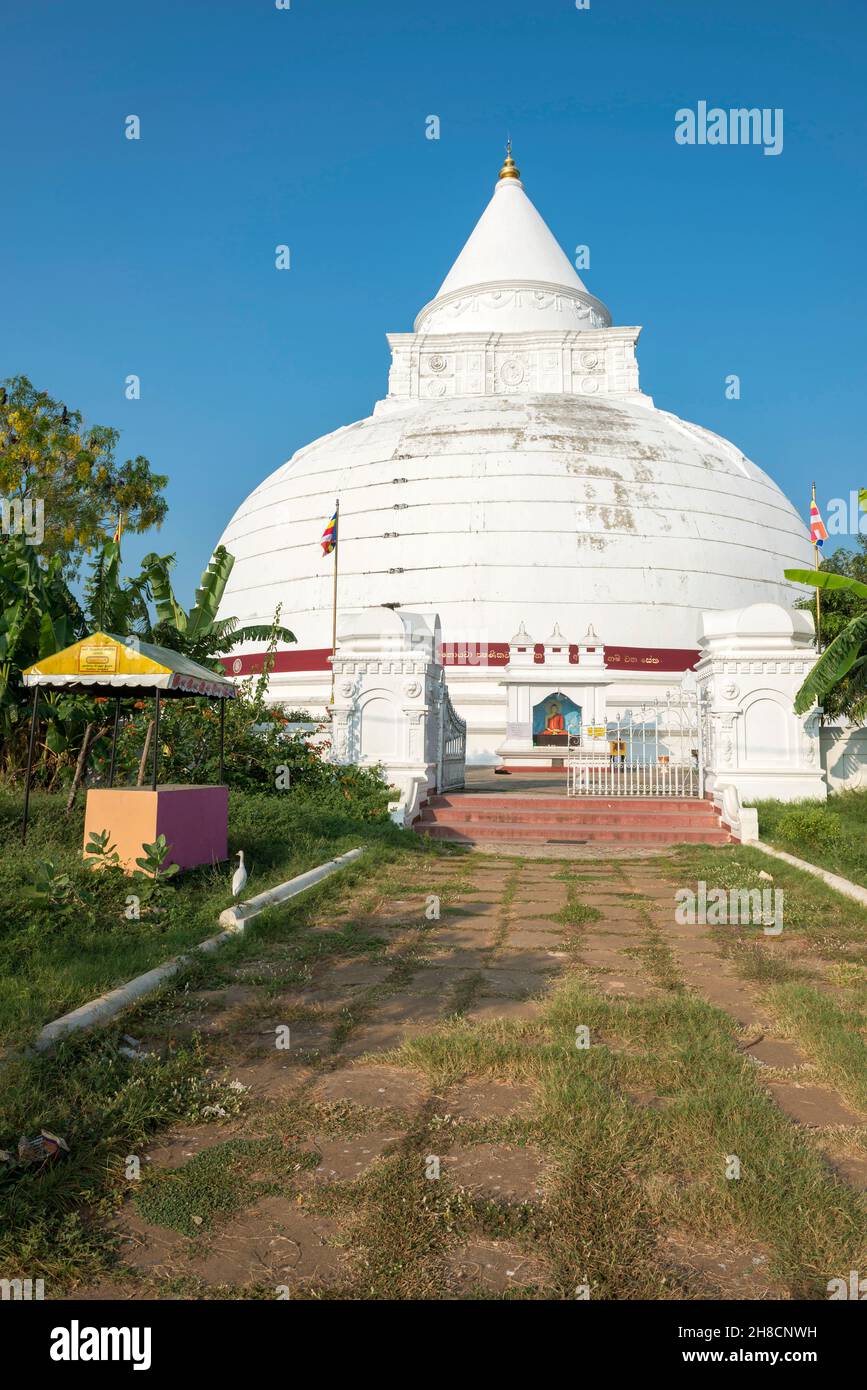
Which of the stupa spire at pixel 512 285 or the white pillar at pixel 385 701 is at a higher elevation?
the stupa spire at pixel 512 285

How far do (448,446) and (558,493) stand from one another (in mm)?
4437

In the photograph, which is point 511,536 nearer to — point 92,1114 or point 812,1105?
point 812,1105

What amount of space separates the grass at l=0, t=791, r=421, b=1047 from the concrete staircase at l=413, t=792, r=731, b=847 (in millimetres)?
2149

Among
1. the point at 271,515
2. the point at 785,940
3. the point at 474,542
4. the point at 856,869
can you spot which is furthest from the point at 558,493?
the point at 785,940

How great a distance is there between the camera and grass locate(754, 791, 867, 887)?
31.7ft

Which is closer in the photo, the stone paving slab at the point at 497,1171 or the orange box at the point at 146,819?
the stone paving slab at the point at 497,1171

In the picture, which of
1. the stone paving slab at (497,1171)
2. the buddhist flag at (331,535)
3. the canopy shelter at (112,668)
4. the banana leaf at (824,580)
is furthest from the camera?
the buddhist flag at (331,535)

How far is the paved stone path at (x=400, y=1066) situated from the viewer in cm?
264

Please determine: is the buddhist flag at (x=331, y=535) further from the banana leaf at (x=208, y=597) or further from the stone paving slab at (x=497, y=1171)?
the stone paving slab at (x=497, y=1171)

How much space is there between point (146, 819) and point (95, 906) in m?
1.04

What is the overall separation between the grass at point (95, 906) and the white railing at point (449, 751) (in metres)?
4.37

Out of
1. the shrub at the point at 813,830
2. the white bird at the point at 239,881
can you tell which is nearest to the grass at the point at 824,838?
the shrub at the point at 813,830

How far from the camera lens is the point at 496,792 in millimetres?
15617

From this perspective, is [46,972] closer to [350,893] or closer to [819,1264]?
[350,893]
